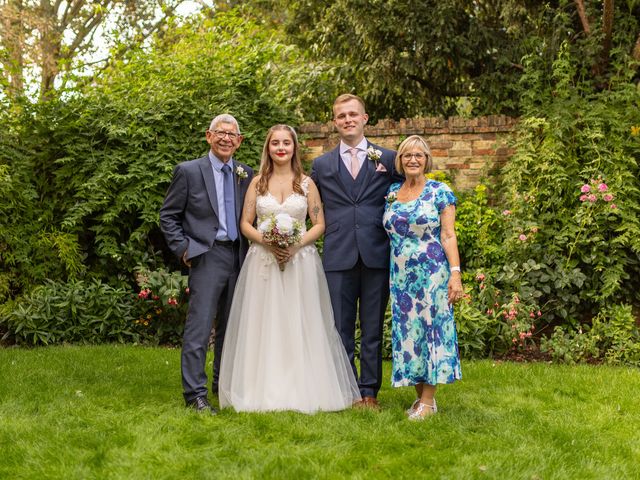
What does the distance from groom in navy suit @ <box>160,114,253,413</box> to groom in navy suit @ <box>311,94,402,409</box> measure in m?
0.65

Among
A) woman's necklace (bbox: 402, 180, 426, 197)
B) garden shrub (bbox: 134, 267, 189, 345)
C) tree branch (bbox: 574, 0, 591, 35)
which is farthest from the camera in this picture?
tree branch (bbox: 574, 0, 591, 35)

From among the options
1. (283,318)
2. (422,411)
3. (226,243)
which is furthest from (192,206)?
(422,411)

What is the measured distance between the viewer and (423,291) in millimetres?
4734

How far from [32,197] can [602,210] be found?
6.03 metres

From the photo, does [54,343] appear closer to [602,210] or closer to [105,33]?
[602,210]

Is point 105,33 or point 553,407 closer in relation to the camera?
point 553,407

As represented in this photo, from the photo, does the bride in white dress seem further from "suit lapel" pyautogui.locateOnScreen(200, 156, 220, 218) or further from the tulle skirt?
"suit lapel" pyautogui.locateOnScreen(200, 156, 220, 218)

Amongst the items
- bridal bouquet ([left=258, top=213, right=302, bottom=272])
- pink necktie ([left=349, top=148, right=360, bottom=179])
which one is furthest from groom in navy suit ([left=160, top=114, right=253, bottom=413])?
pink necktie ([left=349, top=148, right=360, bottom=179])

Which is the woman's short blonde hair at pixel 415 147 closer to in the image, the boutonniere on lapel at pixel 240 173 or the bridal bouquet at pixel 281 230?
the bridal bouquet at pixel 281 230

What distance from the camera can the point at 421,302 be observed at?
15.6 feet

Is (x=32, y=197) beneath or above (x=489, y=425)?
above

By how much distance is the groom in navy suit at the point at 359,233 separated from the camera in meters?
4.95

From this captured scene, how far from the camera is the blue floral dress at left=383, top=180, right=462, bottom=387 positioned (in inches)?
185

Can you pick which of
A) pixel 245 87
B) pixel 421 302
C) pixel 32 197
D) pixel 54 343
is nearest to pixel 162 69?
pixel 245 87
